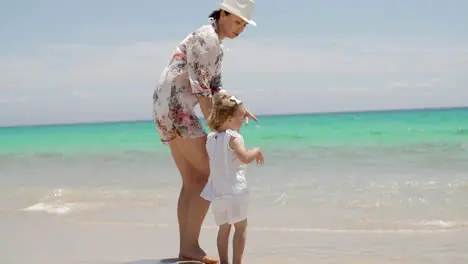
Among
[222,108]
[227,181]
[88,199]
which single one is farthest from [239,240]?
[88,199]

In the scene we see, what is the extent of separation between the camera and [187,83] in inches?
132

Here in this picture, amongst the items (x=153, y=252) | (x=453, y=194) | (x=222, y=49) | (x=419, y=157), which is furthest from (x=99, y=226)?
(x=419, y=157)

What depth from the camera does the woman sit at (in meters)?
3.27

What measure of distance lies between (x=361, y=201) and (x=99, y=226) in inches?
100

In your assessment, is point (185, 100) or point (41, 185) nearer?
point (185, 100)

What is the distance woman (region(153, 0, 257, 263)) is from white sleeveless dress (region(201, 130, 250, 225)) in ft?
0.54

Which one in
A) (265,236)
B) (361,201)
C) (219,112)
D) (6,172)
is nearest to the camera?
(219,112)

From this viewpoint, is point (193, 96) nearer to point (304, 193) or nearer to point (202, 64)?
point (202, 64)

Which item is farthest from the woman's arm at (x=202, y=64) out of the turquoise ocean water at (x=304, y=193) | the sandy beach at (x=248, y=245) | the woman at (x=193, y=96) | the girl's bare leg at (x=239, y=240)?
the turquoise ocean water at (x=304, y=193)

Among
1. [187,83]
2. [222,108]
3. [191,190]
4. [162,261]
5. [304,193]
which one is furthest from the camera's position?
[304,193]

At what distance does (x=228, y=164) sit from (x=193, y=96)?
43 centimetres

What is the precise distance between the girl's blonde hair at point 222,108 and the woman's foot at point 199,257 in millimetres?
790

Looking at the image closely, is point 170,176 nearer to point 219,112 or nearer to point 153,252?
point 153,252

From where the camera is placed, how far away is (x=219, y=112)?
3.16 meters
